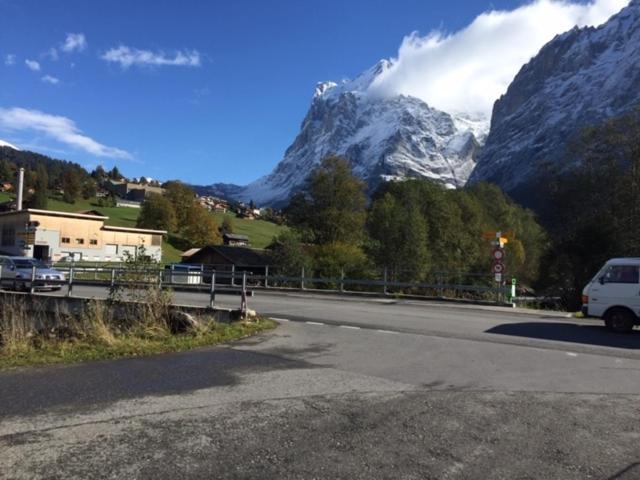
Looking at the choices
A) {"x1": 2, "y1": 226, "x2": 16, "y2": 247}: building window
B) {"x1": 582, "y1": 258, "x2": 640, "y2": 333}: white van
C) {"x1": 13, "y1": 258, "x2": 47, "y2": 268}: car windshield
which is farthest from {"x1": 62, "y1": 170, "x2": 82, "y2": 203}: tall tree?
{"x1": 582, "y1": 258, "x2": 640, "y2": 333}: white van

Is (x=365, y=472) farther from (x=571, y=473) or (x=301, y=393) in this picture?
(x=301, y=393)

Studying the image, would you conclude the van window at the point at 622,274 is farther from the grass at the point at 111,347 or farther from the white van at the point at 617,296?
the grass at the point at 111,347

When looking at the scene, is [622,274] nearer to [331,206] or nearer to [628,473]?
[628,473]

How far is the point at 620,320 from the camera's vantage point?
48.6 ft

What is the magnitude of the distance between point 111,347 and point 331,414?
19.3 feet

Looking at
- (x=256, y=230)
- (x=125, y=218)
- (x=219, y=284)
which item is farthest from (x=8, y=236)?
(x=256, y=230)

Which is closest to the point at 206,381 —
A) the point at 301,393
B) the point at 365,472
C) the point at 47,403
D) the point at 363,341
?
the point at 301,393

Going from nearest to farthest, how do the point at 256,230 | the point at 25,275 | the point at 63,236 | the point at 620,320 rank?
the point at 620,320 < the point at 25,275 < the point at 63,236 < the point at 256,230

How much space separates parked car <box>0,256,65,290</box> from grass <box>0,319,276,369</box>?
1551cm

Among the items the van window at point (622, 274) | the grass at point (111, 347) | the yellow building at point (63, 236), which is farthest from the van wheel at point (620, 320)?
the yellow building at point (63, 236)

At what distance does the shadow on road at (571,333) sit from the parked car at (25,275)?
19867 millimetres

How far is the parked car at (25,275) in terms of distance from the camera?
25.9 metres

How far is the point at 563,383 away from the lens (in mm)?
8297

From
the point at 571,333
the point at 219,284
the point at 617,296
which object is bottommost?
the point at 571,333
